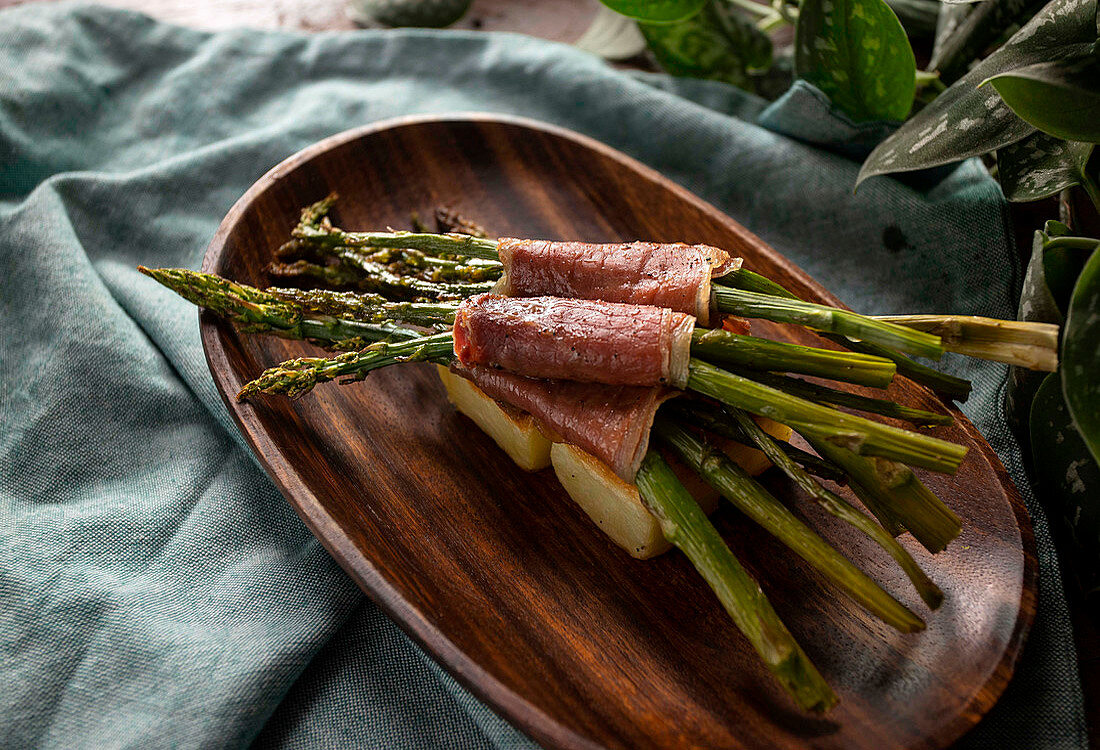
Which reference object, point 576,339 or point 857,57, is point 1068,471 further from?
point 857,57

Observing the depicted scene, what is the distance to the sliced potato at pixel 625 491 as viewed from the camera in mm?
1894

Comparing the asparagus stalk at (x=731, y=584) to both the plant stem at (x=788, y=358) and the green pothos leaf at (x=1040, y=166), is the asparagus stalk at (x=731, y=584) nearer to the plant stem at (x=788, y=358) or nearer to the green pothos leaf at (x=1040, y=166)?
the plant stem at (x=788, y=358)

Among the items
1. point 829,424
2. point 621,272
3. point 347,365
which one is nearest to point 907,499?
point 829,424

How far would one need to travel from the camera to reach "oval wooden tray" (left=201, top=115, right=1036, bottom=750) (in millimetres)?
1636

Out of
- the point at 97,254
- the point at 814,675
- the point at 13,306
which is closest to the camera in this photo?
the point at 814,675

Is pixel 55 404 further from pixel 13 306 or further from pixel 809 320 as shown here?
pixel 809 320

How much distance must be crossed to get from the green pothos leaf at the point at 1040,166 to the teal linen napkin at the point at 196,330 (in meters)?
0.35

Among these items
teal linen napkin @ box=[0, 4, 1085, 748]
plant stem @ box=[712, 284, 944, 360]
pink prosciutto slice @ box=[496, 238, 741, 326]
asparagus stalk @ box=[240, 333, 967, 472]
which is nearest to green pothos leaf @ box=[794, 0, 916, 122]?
teal linen napkin @ box=[0, 4, 1085, 748]

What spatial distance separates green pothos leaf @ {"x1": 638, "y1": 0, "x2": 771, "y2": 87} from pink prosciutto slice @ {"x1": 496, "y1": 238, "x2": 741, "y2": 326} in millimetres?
1488

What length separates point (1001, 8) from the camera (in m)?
2.62

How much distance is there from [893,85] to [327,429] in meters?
1.88

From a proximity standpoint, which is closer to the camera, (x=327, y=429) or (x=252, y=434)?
(x=252, y=434)

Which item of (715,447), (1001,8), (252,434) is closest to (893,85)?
(1001,8)

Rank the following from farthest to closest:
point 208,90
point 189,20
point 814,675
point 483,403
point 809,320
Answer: point 189,20
point 208,90
point 483,403
point 809,320
point 814,675
